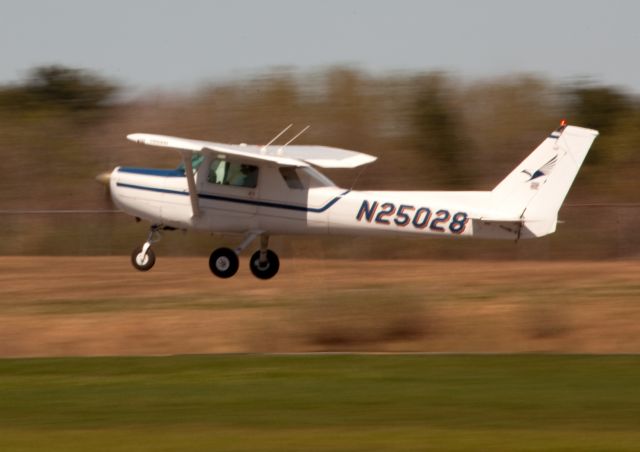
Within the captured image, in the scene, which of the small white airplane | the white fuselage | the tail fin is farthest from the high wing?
the tail fin

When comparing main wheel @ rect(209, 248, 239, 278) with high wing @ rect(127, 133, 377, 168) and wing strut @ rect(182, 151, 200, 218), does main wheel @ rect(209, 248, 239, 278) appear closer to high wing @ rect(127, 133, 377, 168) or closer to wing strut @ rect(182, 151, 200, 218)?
wing strut @ rect(182, 151, 200, 218)

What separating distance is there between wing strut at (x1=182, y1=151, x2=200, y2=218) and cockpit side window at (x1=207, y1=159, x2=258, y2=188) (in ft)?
1.23

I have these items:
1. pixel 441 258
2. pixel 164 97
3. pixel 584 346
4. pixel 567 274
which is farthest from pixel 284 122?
pixel 584 346

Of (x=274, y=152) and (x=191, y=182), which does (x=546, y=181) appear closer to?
(x=274, y=152)

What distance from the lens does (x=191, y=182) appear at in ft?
76.5

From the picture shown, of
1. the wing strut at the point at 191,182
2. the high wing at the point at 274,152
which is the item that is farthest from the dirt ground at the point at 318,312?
the high wing at the point at 274,152

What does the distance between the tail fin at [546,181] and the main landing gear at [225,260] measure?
460cm

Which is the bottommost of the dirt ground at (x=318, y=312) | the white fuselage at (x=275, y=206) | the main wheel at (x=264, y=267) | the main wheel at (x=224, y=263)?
the dirt ground at (x=318, y=312)

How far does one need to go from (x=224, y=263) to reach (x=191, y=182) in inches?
73.6

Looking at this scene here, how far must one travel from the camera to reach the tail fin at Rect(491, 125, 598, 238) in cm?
2253

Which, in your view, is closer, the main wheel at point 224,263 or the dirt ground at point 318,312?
the dirt ground at point 318,312

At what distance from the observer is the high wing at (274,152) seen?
22.7 meters

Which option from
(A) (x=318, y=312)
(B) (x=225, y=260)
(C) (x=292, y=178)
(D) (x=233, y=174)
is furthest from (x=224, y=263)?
(A) (x=318, y=312)

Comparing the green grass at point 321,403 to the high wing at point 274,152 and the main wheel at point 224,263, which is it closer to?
the high wing at point 274,152
